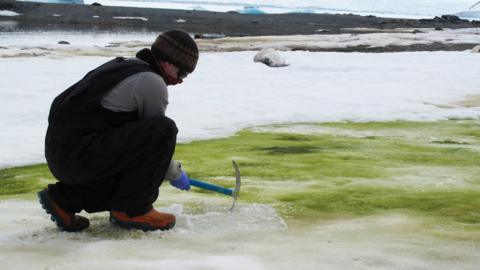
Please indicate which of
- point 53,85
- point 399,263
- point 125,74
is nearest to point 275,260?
point 399,263

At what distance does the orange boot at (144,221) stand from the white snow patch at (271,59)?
1566 cm

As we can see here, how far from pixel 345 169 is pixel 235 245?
8.77 feet

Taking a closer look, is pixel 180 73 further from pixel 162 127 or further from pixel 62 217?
pixel 62 217

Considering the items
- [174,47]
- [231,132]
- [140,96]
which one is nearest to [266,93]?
[231,132]

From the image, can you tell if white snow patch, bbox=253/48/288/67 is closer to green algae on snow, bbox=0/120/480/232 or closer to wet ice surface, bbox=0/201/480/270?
green algae on snow, bbox=0/120/480/232

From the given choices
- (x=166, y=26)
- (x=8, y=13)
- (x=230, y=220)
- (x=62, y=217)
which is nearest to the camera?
(x=62, y=217)

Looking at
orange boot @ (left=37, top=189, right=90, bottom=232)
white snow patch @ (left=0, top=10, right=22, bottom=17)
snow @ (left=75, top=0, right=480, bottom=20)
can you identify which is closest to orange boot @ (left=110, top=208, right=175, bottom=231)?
orange boot @ (left=37, top=189, right=90, bottom=232)

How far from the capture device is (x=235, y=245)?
3.32 meters

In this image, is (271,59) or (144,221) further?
(271,59)

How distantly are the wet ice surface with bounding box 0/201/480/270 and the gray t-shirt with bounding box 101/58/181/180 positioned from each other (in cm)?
67

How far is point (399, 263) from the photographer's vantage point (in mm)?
3037

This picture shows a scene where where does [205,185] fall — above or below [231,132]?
above

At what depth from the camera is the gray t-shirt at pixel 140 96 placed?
3.38 m

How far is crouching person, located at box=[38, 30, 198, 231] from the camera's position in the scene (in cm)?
339
